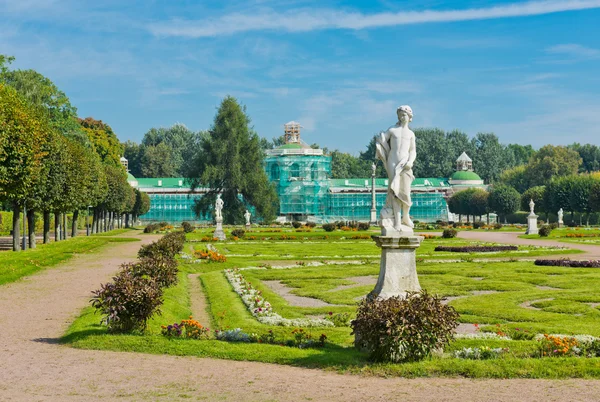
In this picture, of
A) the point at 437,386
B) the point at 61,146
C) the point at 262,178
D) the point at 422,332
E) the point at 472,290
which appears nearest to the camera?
the point at 437,386

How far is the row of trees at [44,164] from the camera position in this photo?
3400cm

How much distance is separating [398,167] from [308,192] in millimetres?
93284

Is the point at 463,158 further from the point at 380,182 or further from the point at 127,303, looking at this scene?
the point at 127,303

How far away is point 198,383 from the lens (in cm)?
1047

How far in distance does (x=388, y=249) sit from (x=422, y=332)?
294 cm

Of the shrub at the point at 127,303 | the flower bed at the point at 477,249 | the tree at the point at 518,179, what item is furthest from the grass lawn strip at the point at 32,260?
the tree at the point at 518,179

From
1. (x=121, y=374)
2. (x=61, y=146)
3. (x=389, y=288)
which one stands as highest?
(x=61, y=146)

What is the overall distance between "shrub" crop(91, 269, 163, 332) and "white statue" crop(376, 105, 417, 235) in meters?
4.11

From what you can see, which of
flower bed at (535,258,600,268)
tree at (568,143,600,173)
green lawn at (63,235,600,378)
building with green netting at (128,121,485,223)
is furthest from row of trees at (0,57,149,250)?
tree at (568,143,600,173)

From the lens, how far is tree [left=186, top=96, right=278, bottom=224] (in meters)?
80.1

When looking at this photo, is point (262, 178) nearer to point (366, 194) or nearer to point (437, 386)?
point (366, 194)

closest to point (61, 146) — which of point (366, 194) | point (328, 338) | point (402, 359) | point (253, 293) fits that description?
point (253, 293)

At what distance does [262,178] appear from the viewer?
8081 cm

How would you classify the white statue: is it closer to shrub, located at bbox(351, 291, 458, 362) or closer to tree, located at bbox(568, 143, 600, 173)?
shrub, located at bbox(351, 291, 458, 362)
